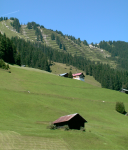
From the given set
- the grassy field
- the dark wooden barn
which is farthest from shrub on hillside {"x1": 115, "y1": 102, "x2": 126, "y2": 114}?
the dark wooden barn

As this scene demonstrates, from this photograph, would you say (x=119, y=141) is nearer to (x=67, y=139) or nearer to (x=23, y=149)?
(x=67, y=139)

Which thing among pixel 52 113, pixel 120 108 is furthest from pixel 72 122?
pixel 120 108

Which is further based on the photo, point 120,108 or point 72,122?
point 120,108

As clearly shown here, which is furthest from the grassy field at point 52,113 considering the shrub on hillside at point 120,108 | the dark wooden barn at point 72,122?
the shrub on hillside at point 120,108

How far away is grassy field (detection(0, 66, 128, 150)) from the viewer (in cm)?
3375

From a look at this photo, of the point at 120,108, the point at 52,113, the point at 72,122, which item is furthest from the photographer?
the point at 120,108

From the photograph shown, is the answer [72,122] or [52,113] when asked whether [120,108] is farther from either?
[72,122]

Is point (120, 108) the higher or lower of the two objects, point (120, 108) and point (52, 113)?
the lower

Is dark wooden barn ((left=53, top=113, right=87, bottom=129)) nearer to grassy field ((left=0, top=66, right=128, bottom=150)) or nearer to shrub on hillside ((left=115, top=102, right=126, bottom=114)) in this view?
grassy field ((left=0, top=66, right=128, bottom=150))

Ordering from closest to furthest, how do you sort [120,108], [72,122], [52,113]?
[72,122] < [52,113] < [120,108]

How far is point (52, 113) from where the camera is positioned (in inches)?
2367

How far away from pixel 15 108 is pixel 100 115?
2889 centimetres

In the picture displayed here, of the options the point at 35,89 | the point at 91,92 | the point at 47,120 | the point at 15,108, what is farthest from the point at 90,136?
the point at 91,92

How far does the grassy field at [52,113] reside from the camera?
3375 centimetres
